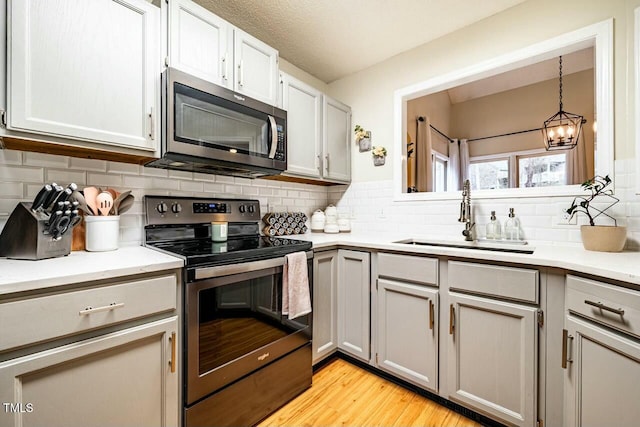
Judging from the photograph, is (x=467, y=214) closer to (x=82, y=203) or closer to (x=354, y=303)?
(x=354, y=303)

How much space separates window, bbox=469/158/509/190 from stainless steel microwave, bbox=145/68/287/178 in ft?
13.0

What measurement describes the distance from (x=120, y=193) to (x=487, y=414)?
2.25 metres

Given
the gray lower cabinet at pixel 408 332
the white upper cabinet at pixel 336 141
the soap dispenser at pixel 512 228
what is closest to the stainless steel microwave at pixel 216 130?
the white upper cabinet at pixel 336 141

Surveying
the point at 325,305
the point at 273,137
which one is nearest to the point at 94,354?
the point at 325,305

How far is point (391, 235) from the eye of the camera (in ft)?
7.73

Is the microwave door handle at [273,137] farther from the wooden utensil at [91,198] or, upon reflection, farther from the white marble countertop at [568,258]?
the wooden utensil at [91,198]

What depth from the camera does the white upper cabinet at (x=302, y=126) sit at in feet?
6.84

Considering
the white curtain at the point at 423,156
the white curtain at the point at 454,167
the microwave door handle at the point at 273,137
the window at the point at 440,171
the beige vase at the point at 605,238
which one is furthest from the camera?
the white curtain at the point at 454,167

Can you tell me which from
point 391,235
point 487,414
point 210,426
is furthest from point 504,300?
point 210,426

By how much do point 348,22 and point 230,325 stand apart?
211 cm

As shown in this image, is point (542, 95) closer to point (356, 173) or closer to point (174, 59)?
point (356, 173)

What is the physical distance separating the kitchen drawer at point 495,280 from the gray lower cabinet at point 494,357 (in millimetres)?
48

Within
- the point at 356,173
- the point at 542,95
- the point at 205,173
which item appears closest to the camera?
the point at 205,173

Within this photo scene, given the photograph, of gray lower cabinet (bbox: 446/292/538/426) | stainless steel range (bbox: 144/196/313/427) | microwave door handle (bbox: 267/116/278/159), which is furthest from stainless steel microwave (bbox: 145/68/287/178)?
gray lower cabinet (bbox: 446/292/538/426)
